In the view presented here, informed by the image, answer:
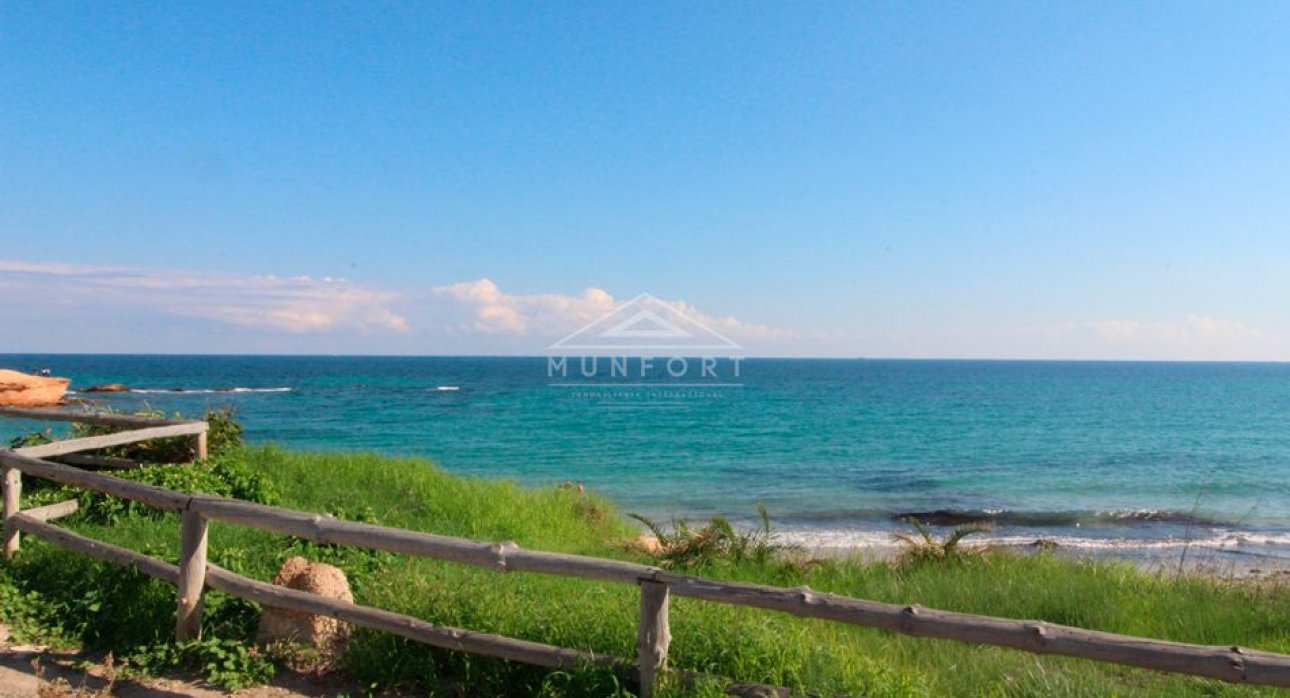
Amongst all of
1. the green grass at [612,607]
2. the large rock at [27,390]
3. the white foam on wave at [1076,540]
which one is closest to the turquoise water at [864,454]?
the white foam on wave at [1076,540]

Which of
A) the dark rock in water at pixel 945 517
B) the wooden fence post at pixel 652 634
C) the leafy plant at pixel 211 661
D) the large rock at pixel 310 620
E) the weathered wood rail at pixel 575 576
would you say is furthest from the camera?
the dark rock in water at pixel 945 517

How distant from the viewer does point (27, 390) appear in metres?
35.4

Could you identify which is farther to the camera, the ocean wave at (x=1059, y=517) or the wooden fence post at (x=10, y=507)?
the ocean wave at (x=1059, y=517)

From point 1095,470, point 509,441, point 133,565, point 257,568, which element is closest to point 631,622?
point 257,568

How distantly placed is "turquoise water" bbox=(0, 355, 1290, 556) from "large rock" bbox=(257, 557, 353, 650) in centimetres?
1192

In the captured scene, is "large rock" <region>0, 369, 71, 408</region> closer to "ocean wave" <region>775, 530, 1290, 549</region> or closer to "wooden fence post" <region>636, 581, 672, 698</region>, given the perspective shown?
"ocean wave" <region>775, 530, 1290, 549</region>

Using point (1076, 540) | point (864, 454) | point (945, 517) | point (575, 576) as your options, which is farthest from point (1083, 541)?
point (575, 576)

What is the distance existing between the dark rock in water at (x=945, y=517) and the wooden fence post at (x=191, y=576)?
1569cm

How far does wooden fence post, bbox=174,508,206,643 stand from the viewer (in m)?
6.00

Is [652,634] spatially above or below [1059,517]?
above

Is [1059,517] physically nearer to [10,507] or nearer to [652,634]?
[652,634]

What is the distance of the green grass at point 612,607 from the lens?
4.99 metres

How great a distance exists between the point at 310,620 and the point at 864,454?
1130 inches

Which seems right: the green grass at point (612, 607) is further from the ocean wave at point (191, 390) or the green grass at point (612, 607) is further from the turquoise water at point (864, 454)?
the ocean wave at point (191, 390)
